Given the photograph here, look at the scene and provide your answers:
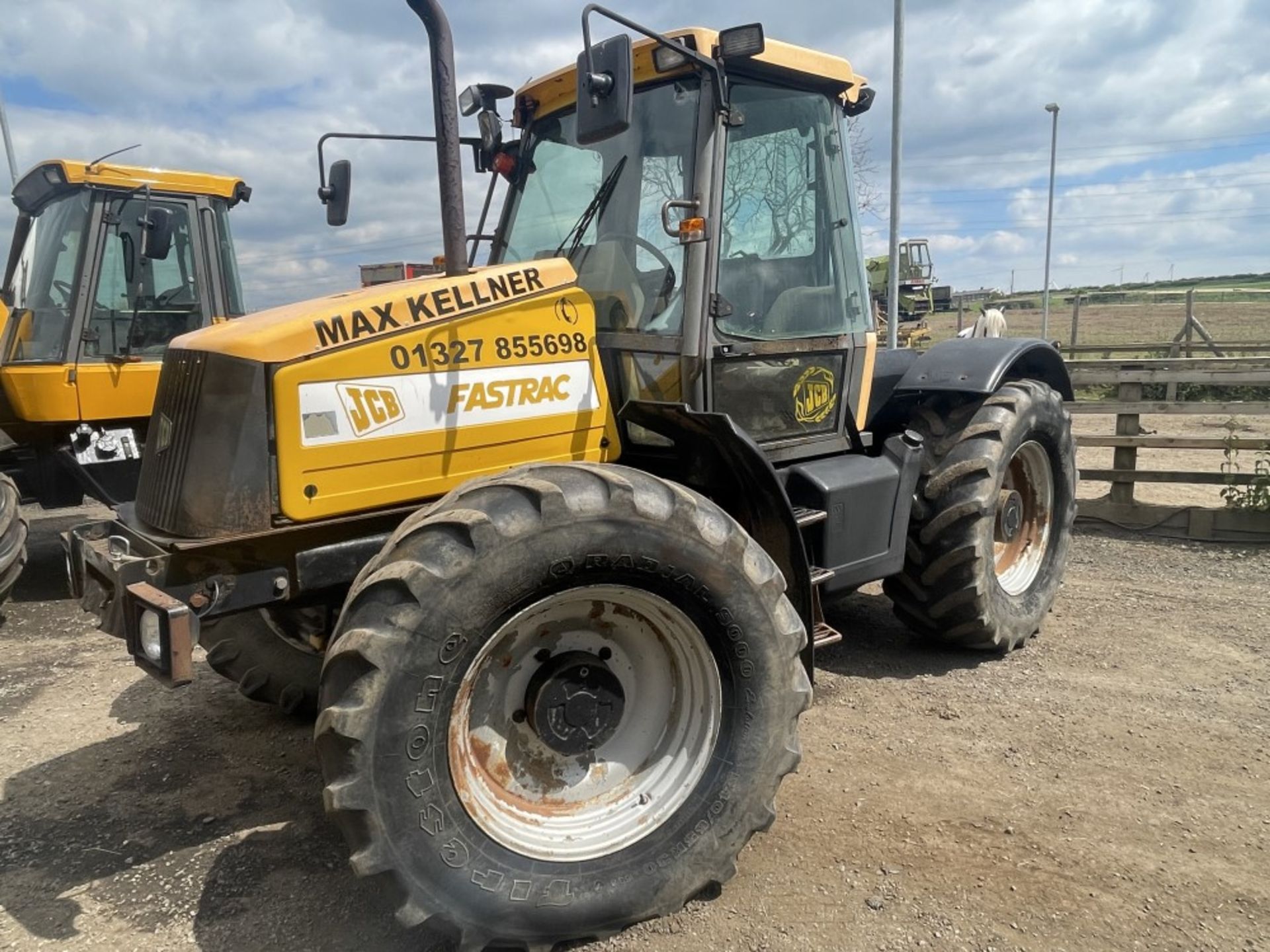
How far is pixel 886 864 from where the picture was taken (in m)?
2.88

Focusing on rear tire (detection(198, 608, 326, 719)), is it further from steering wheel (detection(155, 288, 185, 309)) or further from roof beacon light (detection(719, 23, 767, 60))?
steering wheel (detection(155, 288, 185, 309))

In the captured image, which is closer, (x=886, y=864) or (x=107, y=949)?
(x=107, y=949)

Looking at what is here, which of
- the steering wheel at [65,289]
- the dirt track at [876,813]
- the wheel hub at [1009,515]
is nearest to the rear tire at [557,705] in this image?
the dirt track at [876,813]

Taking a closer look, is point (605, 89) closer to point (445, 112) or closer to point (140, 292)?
point (445, 112)

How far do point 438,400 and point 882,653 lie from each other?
293cm

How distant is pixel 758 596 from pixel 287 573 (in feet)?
4.69

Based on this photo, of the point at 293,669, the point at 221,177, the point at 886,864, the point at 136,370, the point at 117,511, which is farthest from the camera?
the point at 221,177

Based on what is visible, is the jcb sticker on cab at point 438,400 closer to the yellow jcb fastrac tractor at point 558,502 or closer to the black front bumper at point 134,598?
the yellow jcb fastrac tractor at point 558,502

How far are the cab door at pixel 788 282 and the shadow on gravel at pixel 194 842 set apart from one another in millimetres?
2192

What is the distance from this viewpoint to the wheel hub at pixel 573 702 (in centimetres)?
273

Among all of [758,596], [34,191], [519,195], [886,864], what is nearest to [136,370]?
[34,191]

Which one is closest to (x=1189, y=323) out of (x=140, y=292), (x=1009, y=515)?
(x=1009, y=515)

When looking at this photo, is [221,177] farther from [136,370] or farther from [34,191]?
[136,370]

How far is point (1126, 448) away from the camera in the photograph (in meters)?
6.99
